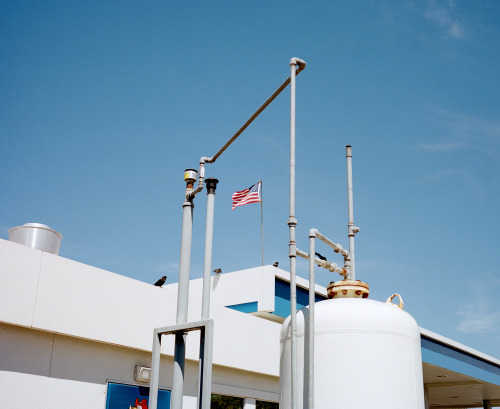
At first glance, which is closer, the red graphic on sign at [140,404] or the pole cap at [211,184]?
the pole cap at [211,184]

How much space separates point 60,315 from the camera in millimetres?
12914

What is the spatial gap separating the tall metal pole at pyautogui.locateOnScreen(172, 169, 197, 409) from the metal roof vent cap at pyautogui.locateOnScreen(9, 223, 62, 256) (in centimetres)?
662

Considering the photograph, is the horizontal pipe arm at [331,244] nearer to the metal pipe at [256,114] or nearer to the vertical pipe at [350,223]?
the vertical pipe at [350,223]

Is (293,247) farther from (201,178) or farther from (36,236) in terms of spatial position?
(36,236)

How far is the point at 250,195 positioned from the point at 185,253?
13.9 meters

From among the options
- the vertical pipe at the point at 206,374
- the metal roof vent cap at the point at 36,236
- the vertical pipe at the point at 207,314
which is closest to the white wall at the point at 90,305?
the metal roof vent cap at the point at 36,236

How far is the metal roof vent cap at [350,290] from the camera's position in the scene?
31.0 ft

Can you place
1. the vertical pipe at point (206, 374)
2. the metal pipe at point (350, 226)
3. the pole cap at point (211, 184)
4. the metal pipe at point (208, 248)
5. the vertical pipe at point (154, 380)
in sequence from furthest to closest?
the metal pipe at point (350, 226)
the pole cap at point (211, 184)
the metal pipe at point (208, 248)
the vertical pipe at point (154, 380)
the vertical pipe at point (206, 374)

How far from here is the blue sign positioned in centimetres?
1403

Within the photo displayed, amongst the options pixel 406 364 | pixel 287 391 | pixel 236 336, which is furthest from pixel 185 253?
pixel 236 336

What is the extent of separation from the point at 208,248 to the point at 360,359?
107 inches

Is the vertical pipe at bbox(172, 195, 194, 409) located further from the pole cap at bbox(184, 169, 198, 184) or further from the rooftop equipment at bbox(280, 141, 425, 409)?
the rooftop equipment at bbox(280, 141, 425, 409)

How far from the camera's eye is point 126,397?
14375 millimetres

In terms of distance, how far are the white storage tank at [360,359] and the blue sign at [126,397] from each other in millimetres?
6542
